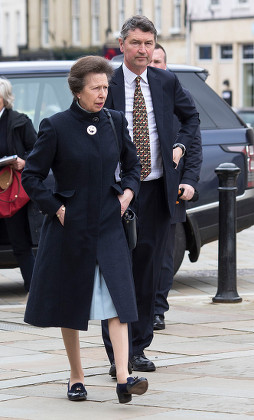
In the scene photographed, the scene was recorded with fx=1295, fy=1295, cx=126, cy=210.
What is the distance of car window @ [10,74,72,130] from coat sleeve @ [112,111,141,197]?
3.99 m

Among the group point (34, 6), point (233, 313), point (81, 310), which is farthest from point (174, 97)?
point (34, 6)

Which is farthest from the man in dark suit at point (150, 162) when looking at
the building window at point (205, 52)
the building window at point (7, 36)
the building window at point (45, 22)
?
the building window at point (7, 36)

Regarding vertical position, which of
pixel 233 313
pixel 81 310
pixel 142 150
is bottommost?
pixel 233 313

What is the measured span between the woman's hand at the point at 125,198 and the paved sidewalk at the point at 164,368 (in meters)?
0.91

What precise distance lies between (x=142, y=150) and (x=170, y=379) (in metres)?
1.23

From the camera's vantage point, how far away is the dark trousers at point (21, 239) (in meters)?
9.76

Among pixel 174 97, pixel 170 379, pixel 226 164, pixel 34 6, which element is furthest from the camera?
pixel 34 6

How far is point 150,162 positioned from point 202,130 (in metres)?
3.66

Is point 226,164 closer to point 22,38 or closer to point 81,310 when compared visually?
point 81,310

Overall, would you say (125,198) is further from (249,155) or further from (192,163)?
(249,155)

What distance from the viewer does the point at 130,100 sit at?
6992 millimetres

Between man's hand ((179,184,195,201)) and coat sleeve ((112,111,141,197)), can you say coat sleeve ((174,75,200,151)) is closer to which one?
Answer: man's hand ((179,184,195,201))

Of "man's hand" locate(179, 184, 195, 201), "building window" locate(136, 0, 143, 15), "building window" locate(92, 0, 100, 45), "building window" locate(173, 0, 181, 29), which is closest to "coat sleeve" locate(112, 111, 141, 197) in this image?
"man's hand" locate(179, 184, 195, 201)

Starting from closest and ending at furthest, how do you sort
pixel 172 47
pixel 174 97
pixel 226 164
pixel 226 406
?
pixel 226 406, pixel 174 97, pixel 226 164, pixel 172 47
